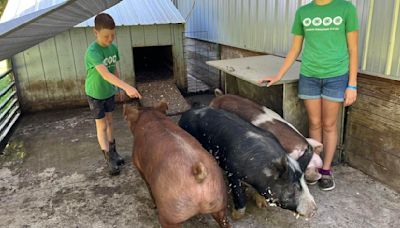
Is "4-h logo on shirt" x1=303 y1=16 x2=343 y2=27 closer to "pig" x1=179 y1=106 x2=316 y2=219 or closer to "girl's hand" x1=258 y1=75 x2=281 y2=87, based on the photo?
"girl's hand" x1=258 y1=75 x2=281 y2=87

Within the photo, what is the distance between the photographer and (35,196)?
3189mm

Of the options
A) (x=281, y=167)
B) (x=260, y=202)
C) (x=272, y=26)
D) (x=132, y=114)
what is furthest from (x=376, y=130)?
(x=132, y=114)

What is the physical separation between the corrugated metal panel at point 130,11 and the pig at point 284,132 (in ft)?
9.83

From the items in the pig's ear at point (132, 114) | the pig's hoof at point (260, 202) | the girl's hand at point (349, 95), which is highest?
the girl's hand at point (349, 95)

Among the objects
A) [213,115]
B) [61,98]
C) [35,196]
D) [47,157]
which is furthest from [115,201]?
[61,98]

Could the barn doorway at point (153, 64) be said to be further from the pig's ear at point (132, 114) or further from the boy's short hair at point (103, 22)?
the pig's ear at point (132, 114)

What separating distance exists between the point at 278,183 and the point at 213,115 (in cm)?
99

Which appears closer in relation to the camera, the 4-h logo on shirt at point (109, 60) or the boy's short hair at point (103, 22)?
the boy's short hair at point (103, 22)

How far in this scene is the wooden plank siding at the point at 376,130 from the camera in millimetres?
2912

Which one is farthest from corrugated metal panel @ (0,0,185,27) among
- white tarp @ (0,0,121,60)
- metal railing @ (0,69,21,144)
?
white tarp @ (0,0,121,60)

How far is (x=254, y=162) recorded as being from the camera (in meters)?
2.41

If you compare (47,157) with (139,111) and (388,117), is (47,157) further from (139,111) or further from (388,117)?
(388,117)

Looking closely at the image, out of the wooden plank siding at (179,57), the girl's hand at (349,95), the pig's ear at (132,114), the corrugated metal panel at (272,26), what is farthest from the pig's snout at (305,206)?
the wooden plank siding at (179,57)

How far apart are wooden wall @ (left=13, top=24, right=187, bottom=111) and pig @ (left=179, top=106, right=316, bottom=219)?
3263mm
